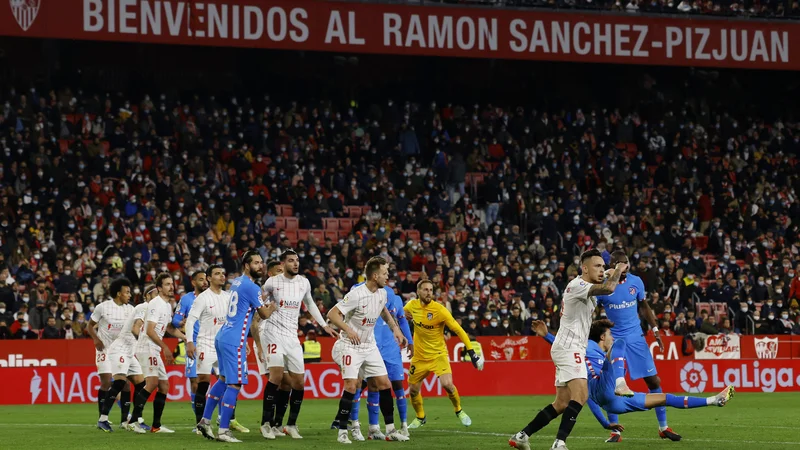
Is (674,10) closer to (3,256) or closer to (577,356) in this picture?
(3,256)

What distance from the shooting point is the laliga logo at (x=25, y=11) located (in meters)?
34.5

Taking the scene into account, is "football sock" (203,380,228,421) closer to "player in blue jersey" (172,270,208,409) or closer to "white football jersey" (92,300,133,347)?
"player in blue jersey" (172,270,208,409)

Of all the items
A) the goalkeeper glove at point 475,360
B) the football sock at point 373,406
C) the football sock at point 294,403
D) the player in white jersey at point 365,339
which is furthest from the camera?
the goalkeeper glove at point 475,360

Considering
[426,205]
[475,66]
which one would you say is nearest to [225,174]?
[426,205]

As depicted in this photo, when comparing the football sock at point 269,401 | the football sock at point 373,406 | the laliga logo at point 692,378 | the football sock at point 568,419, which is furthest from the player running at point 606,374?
the laliga logo at point 692,378

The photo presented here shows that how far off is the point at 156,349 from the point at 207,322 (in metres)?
1.72

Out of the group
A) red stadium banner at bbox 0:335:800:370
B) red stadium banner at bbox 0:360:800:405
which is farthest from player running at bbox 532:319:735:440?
red stadium banner at bbox 0:335:800:370

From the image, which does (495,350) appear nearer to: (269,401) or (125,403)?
(125,403)

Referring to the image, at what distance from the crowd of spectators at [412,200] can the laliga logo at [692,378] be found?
3618 mm

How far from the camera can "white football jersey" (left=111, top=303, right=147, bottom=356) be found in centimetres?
1845

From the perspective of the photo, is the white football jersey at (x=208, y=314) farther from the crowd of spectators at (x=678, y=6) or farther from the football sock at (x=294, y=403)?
the crowd of spectators at (x=678, y=6)

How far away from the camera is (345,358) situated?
15.6m

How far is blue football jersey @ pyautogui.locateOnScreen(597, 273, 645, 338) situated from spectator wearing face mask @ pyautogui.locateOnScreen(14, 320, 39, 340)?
16164mm

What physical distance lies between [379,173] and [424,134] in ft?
10.4
